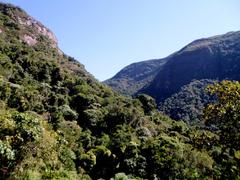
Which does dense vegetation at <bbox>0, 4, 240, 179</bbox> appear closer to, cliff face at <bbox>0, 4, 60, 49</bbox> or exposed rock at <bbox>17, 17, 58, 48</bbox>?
cliff face at <bbox>0, 4, 60, 49</bbox>

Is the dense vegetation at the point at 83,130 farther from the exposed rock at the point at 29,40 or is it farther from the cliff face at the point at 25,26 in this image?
the exposed rock at the point at 29,40

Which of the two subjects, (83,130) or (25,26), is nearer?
(83,130)

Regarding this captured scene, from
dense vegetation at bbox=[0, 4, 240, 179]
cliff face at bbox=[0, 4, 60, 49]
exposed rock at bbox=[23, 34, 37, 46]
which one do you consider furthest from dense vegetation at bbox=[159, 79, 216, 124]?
exposed rock at bbox=[23, 34, 37, 46]

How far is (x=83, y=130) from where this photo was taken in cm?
6981

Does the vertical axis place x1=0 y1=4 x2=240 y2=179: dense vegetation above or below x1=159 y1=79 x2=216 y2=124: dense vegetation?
above

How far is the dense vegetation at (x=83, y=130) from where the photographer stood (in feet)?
40.0

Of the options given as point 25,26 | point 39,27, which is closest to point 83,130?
point 25,26

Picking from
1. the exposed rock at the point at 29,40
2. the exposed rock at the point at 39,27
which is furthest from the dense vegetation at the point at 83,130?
the exposed rock at the point at 39,27

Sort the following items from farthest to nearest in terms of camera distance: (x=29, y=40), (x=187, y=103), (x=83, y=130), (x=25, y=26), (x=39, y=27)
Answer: (x=187, y=103)
(x=39, y=27)
(x=25, y=26)
(x=29, y=40)
(x=83, y=130)

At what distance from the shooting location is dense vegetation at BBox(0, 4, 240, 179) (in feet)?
40.0

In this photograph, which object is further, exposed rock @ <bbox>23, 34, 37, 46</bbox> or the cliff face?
the cliff face

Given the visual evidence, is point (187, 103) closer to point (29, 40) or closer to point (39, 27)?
point (39, 27)

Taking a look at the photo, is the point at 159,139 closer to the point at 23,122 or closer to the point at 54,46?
the point at 23,122

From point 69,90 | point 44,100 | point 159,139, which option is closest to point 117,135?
point 159,139
